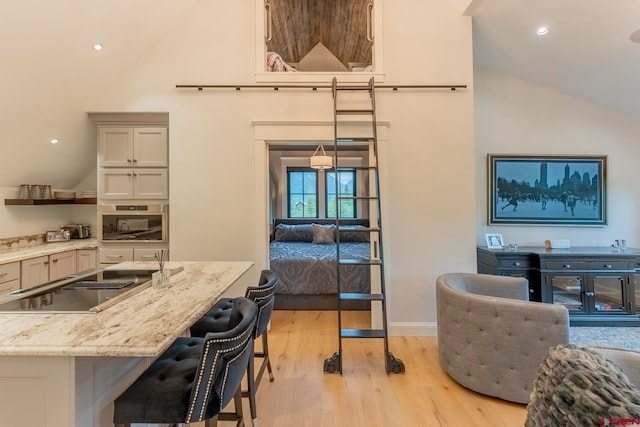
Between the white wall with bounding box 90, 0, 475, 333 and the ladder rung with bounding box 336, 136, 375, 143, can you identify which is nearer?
the ladder rung with bounding box 336, 136, 375, 143

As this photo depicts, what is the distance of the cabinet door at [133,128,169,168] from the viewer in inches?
145

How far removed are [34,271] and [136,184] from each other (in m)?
1.36

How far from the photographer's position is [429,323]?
10.9 feet

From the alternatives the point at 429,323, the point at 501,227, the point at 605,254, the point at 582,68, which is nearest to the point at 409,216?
the point at 429,323

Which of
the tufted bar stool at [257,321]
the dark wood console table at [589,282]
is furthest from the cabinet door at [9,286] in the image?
the dark wood console table at [589,282]

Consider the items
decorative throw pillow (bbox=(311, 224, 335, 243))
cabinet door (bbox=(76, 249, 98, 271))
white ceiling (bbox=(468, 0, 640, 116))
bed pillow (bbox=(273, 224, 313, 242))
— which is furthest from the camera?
bed pillow (bbox=(273, 224, 313, 242))

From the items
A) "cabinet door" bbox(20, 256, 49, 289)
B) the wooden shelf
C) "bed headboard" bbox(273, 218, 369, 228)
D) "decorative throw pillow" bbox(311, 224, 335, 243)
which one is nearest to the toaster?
the wooden shelf

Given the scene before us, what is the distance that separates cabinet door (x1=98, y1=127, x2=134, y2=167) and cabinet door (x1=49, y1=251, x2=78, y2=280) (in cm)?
117

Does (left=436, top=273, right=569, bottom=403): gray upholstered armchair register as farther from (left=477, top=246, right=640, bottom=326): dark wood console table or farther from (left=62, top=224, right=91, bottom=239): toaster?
(left=62, top=224, right=91, bottom=239): toaster

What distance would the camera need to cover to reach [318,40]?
6.26 meters

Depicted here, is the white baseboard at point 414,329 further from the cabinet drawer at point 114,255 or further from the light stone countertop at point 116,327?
the cabinet drawer at point 114,255

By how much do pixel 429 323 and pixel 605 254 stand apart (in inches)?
81.4

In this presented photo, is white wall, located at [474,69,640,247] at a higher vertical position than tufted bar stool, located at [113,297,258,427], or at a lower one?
higher

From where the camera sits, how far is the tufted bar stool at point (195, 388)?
1.19 meters
